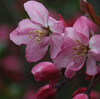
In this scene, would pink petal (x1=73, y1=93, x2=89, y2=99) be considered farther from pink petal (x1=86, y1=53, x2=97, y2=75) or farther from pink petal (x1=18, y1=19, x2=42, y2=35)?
pink petal (x1=18, y1=19, x2=42, y2=35)

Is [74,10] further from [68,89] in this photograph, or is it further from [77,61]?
[77,61]

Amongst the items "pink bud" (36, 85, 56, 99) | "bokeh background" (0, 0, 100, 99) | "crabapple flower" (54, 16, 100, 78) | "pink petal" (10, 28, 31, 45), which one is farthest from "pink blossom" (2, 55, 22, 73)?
"crabapple flower" (54, 16, 100, 78)

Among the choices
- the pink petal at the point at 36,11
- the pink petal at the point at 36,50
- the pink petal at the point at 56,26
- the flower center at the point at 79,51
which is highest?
the pink petal at the point at 36,11

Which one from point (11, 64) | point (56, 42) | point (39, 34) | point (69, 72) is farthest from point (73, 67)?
point (11, 64)

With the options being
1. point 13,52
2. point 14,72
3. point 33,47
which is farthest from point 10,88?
point 33,47

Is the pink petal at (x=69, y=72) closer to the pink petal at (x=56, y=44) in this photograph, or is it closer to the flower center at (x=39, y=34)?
the pink petal at (x=56, y=44)

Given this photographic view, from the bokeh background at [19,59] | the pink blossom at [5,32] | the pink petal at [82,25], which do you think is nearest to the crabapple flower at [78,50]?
the pink petal at [82,25]
